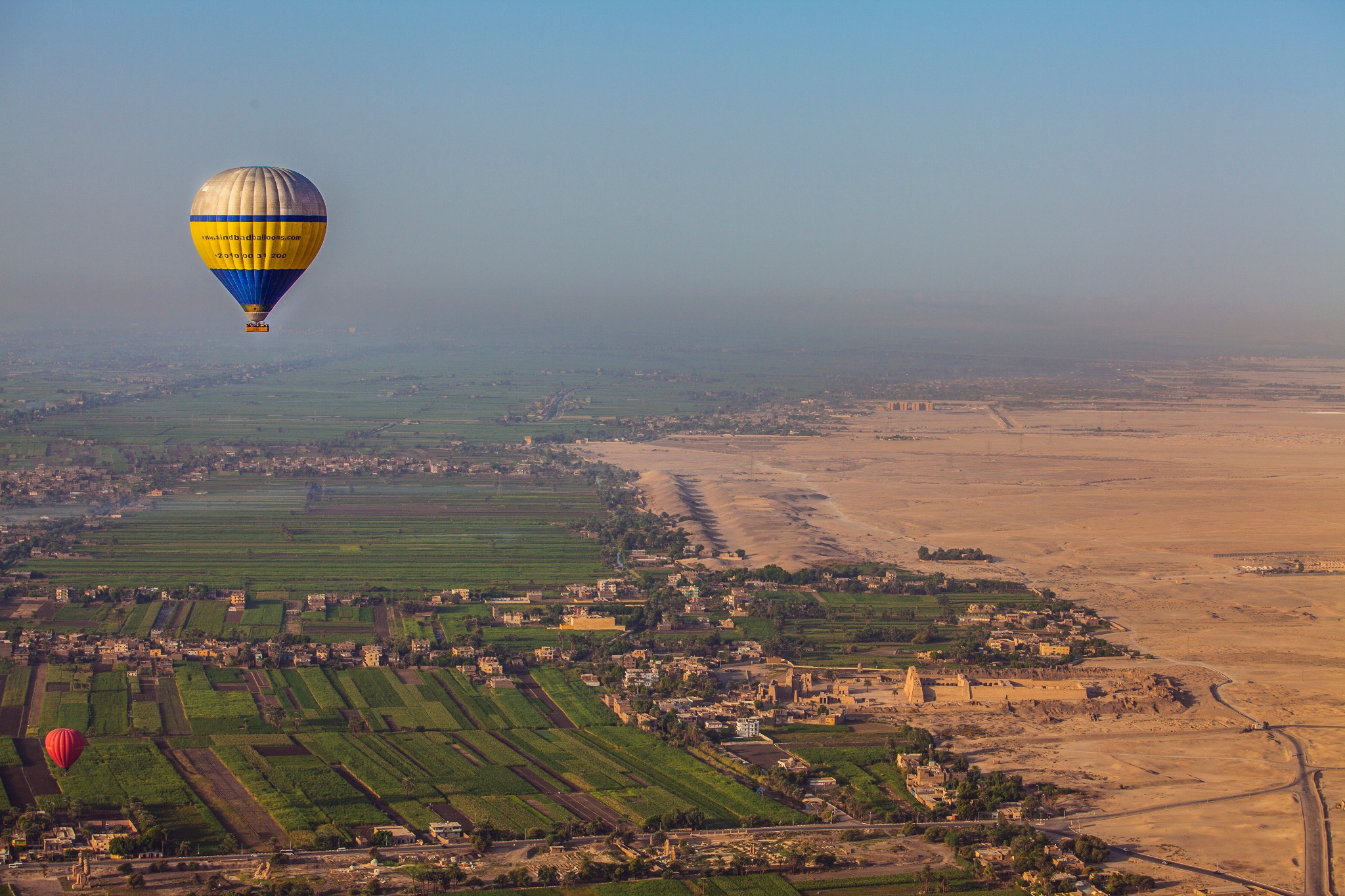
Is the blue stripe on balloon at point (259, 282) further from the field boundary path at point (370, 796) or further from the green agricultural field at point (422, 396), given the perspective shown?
the green agricultural field at point (422, 396)

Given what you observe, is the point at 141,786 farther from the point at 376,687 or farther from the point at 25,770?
the point at 376,687

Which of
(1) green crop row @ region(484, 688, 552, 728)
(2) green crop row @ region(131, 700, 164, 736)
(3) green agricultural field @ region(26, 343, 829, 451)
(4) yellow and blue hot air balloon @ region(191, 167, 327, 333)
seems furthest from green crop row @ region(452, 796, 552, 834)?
(3) green agricultural field @ region(26, 343, 829, 451)

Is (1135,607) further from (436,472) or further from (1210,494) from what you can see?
(436,472)

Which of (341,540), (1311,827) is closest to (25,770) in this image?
(1311,827)

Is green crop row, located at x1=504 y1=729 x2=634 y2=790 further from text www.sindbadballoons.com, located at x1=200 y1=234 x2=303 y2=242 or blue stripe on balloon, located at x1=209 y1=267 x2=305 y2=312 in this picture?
text www.sindbadballoons.com, located at x1=200 y1=234 x2=303 y2=242

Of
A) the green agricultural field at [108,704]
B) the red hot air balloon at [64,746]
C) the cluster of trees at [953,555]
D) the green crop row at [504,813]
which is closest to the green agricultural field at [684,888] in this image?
the green crop row at [504,813]

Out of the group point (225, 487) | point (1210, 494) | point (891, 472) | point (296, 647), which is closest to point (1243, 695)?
point (296, 647)
